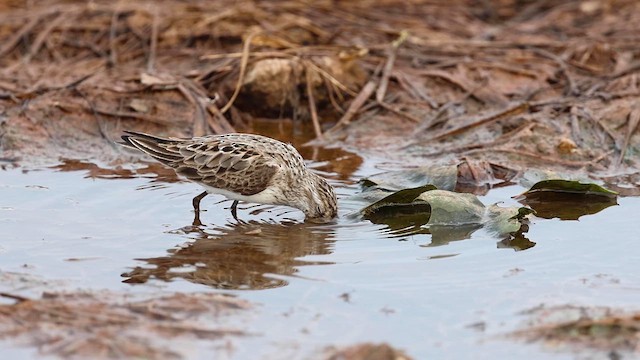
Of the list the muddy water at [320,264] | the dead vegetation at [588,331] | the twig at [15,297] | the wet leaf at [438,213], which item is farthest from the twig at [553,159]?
the twig at [15,297]

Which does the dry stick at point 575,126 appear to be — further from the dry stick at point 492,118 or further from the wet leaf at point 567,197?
the wet leaf at point 567,197

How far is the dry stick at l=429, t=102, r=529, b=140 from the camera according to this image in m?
10.3

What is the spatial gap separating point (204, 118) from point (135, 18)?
2.44 metres

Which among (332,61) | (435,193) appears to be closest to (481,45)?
(332,61)

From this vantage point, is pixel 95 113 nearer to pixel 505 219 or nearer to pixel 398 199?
pixel 398 199

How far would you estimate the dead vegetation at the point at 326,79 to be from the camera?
998 cm

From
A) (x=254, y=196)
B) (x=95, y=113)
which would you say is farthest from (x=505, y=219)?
(x=95, y=113)

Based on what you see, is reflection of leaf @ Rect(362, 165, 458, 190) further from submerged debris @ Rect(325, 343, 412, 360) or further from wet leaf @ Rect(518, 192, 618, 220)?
submerged debris @ Rect(325, 343, 412, 360)

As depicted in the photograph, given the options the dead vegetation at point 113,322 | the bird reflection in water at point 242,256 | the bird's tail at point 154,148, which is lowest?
the dead vegetation at point 113,322

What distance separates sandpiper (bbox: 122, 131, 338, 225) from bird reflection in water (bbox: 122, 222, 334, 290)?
0.67 feet

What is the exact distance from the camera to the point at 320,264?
6707 mm

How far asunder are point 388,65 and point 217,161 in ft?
12.5

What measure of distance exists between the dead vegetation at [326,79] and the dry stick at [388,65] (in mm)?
24

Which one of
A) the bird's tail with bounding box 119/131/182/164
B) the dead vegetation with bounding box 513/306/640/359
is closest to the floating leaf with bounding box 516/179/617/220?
the dead vegetation with bounding box 513/306/640/359
